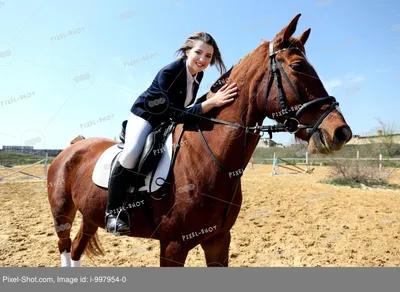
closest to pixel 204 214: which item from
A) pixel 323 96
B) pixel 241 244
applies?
pixel 323 96

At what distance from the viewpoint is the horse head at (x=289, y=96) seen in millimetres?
2040

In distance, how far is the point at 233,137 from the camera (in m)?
2.33

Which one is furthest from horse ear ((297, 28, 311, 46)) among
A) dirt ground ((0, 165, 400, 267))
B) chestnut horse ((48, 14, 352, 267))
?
dirt ground ((0, 165, 400, 267))

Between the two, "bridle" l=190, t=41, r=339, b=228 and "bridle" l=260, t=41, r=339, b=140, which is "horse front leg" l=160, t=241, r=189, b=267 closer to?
"bridle" l=190, t=41, r=339, b=228

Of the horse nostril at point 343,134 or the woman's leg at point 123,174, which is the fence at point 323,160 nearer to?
the horse nostril at point 343,134

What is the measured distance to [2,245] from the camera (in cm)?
579

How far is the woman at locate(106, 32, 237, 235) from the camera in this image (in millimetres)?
2553

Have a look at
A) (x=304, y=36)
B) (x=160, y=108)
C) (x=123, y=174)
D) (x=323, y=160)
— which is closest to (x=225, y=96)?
(x=160, y=108)

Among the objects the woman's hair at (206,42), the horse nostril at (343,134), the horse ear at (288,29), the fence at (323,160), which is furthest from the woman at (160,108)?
the fence at (323,160)

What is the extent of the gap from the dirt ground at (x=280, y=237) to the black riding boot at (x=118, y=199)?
2.76m

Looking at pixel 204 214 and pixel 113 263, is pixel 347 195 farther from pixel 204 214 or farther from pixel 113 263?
pixel 204 214

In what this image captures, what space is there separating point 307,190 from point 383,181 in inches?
210
